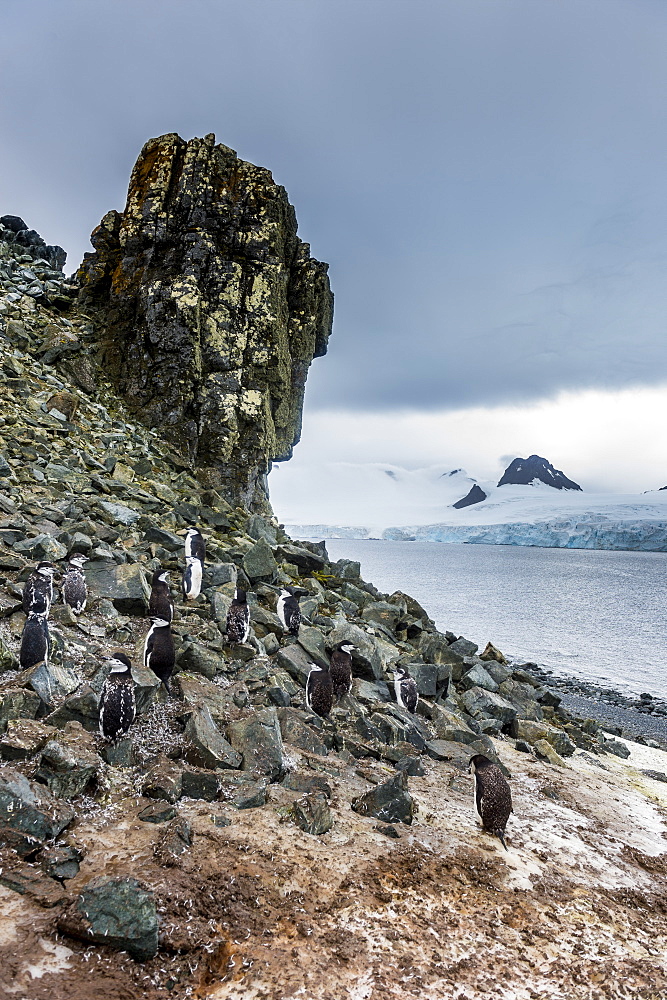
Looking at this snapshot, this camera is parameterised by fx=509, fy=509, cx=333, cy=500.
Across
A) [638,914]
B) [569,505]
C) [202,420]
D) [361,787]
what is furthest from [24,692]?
[569,505]

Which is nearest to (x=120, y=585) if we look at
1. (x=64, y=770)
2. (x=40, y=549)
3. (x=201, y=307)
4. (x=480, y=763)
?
(x=40, y=549)

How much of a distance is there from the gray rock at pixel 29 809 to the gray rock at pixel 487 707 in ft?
30.1

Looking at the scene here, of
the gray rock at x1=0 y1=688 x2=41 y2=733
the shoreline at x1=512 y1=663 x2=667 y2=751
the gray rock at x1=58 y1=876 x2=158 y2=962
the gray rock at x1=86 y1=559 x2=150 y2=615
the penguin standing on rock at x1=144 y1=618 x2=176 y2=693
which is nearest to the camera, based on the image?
the gray rock at x1=58 y1=876 x2=158 y2=962

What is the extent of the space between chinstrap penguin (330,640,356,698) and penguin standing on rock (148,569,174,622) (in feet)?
9.87

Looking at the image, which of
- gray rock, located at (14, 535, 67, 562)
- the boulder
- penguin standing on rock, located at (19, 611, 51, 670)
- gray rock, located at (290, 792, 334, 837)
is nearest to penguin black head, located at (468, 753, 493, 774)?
gray rock, located at (290, 792, 334, 837)

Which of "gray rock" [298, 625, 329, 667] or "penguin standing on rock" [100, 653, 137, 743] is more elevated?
"penguin standing on rock" [100, 653, 137, 743]

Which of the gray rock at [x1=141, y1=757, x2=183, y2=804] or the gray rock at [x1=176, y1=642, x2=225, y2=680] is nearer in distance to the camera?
the gray rock at [x1=141, y1=757, x2=183, y2=804]

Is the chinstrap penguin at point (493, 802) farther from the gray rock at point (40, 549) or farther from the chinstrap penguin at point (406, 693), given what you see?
the gray rock at point (40, 549)

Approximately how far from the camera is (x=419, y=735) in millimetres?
8523

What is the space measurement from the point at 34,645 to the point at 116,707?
4.59 feet

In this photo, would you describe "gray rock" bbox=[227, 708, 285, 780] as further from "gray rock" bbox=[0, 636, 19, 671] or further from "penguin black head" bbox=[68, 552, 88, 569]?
"penguin black head" bbox=[68, 552, 88, 569]

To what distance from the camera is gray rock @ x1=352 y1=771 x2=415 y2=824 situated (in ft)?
18.5

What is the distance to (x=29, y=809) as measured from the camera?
3.99 metres

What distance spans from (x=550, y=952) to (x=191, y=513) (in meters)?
13.5
